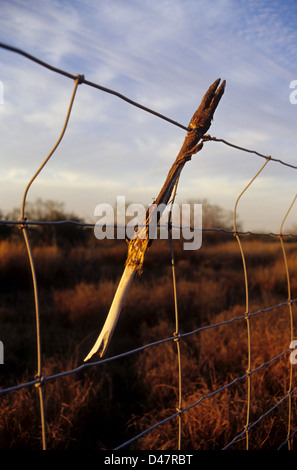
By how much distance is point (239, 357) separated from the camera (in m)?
2.91

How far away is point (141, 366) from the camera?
2805mm

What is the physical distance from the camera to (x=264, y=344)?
2.87 metres

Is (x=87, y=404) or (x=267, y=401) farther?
(x=87, y=404)

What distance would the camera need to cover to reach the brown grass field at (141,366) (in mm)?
1907

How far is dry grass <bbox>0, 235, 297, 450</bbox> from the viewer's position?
1910 millimetres

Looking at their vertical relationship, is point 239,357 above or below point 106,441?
above

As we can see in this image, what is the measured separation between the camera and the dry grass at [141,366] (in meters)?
1.91

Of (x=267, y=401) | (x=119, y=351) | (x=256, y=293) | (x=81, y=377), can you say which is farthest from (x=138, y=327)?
(x=256, y=293)

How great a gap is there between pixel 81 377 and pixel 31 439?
82 centimetres

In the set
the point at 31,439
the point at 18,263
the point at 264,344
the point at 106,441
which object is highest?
the point at 18,263

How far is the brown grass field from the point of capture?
1.91m

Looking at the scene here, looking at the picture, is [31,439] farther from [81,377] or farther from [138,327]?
[138,327]

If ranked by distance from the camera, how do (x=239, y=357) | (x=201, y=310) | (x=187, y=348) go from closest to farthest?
(x=239, y=357), (x=187, y=348), (x=201, y=310)

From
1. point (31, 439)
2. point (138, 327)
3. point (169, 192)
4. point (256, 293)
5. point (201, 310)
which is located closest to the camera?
point (169, 192)
